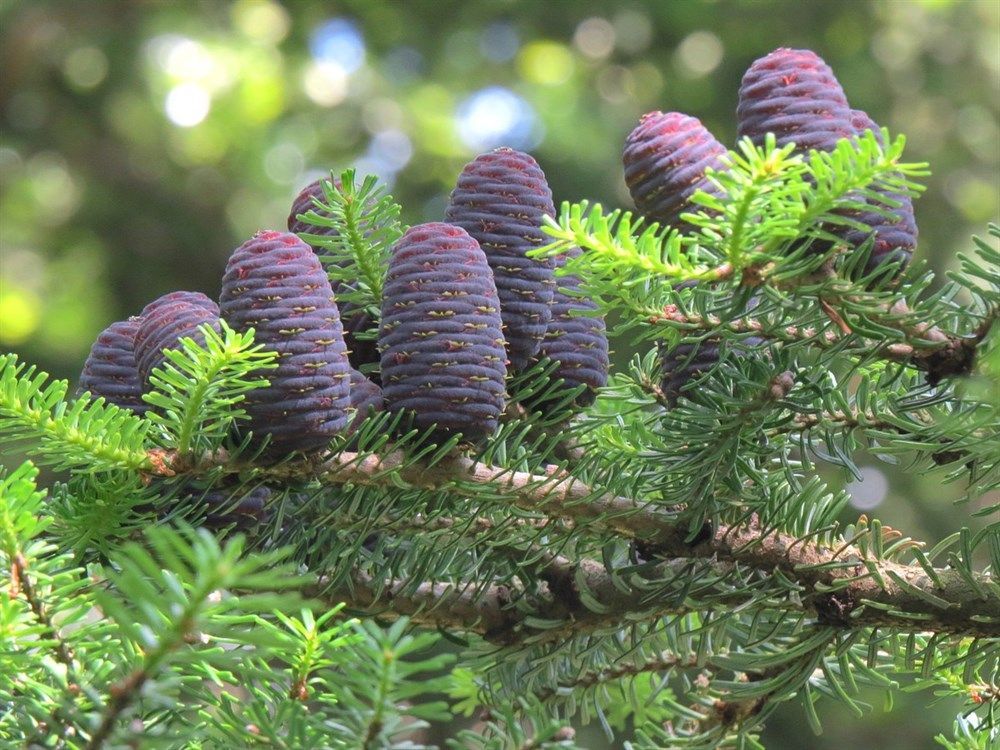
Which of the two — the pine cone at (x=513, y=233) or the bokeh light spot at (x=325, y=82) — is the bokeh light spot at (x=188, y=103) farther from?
the pine cone at (x=513, y=233)

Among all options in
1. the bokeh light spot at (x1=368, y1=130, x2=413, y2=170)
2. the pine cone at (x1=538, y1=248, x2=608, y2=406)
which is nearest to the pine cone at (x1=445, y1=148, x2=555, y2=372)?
the pine cone at (x1=538, y1=248, x2=608, y2=406)

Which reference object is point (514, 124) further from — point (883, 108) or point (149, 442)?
point (149, 442)

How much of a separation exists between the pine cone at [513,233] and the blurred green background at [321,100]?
2.48 meters

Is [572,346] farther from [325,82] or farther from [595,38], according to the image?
[325,82]

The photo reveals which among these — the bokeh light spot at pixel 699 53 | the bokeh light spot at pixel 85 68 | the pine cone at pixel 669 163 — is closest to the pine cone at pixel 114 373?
the pine cone at pixel 669 163

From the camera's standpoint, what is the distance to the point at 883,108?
2979mm

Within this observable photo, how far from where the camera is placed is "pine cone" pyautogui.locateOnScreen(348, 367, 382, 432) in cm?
48

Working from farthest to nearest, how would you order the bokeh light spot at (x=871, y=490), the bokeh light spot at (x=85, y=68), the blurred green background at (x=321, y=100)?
the bokeh light spot at (x=85, y=68)
the blurred green background at (x=321, y=100)
the bokeh light spot at (x=871, y=490)

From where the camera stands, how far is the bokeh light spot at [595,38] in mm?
3381

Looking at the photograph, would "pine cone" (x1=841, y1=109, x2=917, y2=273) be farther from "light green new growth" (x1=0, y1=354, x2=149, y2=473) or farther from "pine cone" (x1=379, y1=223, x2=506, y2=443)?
"light green new growth" (x1=0, y1=354, x2=149, y2=473)

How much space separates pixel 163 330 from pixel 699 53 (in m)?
3.07

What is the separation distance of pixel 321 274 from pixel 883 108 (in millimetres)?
2850

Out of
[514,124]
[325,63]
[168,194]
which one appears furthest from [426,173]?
[168,194]

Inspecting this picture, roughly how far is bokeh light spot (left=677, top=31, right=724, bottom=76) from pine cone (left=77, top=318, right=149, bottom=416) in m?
2.98
